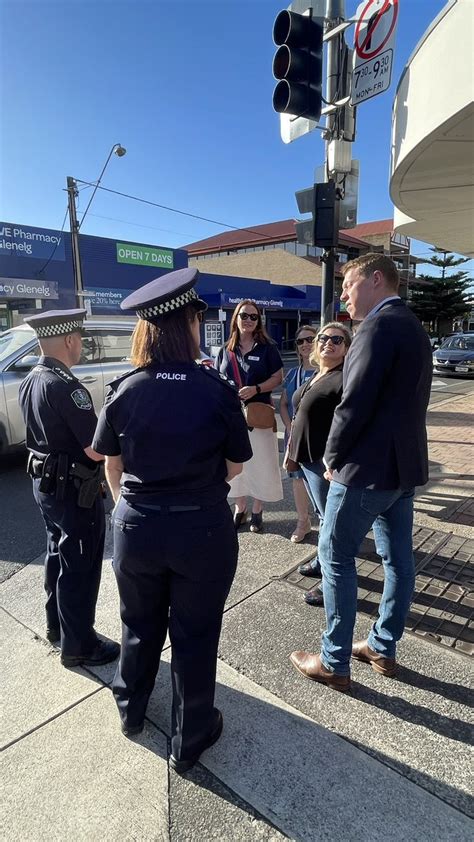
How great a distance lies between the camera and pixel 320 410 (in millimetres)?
A: 2828

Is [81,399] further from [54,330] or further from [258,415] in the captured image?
[258,415]

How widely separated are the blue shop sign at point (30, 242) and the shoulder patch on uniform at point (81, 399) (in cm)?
1905

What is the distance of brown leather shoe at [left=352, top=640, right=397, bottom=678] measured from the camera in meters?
2.44

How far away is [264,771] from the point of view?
1.91 metres

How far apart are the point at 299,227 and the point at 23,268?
1770cm

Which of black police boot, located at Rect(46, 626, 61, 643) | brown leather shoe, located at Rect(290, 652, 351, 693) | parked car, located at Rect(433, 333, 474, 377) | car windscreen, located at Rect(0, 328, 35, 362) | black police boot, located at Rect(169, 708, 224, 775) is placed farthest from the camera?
parked car, located at Rect(433, 333, 474, 377)

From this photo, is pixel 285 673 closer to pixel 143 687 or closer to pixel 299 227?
pixel 143 687

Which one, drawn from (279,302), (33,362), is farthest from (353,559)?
(279,302)

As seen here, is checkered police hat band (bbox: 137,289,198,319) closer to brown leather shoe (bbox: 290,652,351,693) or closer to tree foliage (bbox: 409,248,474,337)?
brown leather shoe (bbox: 290,652,351,693)

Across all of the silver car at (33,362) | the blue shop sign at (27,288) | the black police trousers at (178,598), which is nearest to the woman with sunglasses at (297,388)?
the black police trousers at (178,598)

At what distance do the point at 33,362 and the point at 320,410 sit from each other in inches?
190

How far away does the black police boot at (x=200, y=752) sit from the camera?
1898 millimetres

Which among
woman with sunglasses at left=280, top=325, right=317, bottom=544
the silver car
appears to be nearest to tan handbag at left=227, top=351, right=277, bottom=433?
woman with sunglasses at left=280, top=325, right=317, bottom=544

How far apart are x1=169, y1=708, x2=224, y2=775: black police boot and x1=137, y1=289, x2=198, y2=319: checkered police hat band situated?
1722 millimetres
